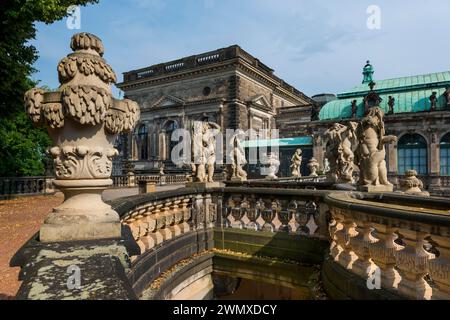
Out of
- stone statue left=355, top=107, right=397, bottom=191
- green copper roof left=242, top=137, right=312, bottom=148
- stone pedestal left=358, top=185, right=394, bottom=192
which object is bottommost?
stone pedestal left=358, top=185, right=394, bottom=192

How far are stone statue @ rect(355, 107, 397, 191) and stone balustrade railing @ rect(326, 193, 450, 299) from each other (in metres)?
2.85

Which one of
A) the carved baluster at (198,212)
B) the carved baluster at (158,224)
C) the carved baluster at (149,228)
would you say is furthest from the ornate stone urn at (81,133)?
the carved baluster at (198,212)

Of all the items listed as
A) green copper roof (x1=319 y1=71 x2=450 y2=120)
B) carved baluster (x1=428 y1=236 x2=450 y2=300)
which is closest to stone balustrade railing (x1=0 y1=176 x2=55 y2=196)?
carved baluster (x1=428 y1=236 x2=450 y2=300)

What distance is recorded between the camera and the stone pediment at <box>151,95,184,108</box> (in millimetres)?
34875

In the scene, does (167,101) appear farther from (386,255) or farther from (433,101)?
(386,255)

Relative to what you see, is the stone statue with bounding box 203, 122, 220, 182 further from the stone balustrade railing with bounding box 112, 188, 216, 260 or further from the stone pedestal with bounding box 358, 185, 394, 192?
the stone pedestal with bounding box 358, 185, 394, 192

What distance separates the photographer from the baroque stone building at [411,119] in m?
24.5

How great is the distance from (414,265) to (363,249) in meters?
0.66

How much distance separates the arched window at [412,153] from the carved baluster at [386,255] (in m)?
26.6

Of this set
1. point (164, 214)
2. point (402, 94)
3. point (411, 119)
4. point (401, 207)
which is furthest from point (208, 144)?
point (402, 94)

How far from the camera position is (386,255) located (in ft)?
9.50

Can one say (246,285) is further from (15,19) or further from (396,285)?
(15,19)

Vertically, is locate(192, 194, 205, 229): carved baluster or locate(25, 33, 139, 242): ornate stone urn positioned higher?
locate(25, 33, 139, 242): ornate stone urn

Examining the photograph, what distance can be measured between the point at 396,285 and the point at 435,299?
383mm
